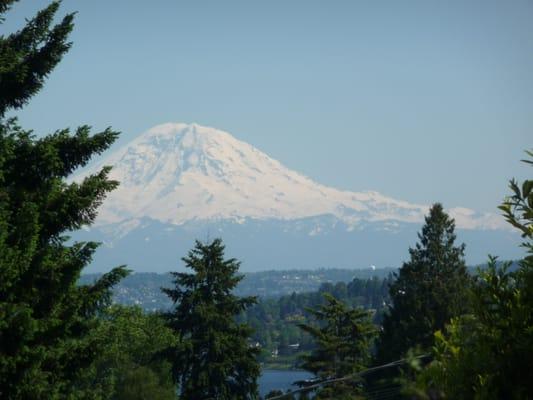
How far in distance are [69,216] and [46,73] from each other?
293 cm

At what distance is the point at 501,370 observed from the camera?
24.4 ft

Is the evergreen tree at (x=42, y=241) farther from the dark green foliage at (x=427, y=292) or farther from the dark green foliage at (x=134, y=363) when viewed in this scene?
the dark green foliage at (x=427, y=292)

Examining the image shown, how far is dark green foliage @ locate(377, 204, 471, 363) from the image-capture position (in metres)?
51.5

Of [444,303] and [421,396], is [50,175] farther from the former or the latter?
[444,303]

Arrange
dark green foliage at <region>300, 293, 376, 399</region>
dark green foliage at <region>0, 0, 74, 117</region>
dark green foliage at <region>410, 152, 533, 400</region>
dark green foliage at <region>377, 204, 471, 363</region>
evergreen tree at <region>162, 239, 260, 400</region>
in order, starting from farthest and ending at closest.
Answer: dark green foliage at <region>377, 204, 471, 363</region>
dark green foliage at <region>300, 293, 376, 399</region>
evergreen tree at <region>162, 239, 260, 400</region>
dark green foliage at <region>0, 0, 74, 117</region>
dark green foliage at <region>410, 152, 533, 400</region>

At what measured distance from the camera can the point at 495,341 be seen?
7691 millimetres

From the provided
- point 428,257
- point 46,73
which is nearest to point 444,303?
point 428,257

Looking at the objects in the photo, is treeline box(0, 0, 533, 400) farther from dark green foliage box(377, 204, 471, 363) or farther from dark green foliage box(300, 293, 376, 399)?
dark green foliage box(377, 204, 471, 363)

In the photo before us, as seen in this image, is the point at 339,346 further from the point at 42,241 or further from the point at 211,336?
the point at 42,241

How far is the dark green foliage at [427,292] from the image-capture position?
51469 mm

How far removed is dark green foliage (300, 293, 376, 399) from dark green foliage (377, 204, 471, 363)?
225 cm

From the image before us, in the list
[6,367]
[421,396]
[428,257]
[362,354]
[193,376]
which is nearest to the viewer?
[421,396]

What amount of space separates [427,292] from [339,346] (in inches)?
443

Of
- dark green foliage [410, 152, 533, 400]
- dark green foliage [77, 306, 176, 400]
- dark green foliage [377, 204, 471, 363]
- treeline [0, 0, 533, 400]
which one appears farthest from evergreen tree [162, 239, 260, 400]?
dark green foliage [410, 152, 533, 400]
